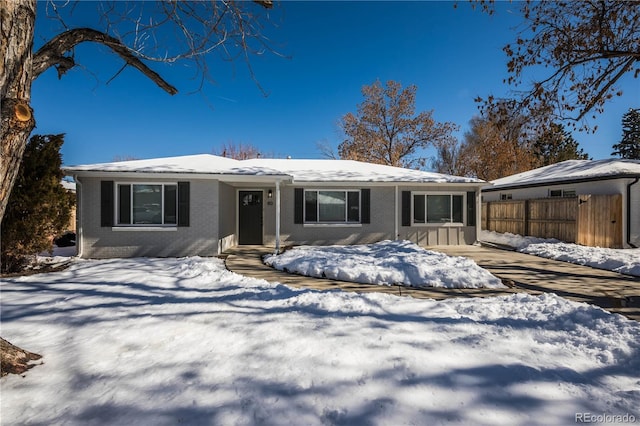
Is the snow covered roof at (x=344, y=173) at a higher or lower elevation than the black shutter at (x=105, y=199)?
higher

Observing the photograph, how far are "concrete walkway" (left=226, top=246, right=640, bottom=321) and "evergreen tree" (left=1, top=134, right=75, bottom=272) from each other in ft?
12.7

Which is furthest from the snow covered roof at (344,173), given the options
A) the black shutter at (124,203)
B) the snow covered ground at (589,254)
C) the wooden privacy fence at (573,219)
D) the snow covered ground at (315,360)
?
the snow covered ground at (315,360)

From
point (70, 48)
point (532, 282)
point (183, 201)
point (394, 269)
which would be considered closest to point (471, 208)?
point (532, 282)

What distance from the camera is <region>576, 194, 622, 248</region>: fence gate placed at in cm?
1024

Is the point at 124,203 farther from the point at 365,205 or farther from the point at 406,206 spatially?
the point at 406,206

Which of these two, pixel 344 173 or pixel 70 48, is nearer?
pixel 70 48

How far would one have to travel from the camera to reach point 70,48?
318cm

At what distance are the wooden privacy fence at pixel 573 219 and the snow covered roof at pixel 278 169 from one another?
147 inches

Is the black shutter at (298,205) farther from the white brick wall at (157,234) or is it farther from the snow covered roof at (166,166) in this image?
the white brick wall at (157,234)

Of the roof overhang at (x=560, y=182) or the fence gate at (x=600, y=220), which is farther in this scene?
the fence gate at (x=600, y=220)

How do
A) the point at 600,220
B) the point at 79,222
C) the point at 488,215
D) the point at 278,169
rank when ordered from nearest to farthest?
1. the point at 79,222
2. the point at 600,220
3. the point at 278,169
4. the point at 488,215

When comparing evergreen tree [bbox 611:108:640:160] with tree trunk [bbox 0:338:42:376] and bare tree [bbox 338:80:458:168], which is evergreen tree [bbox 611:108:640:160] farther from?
tree trunk [bbox 0:338:42:376]

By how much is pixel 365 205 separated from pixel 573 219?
7.63m

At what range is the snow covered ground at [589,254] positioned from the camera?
7166 millimetres
